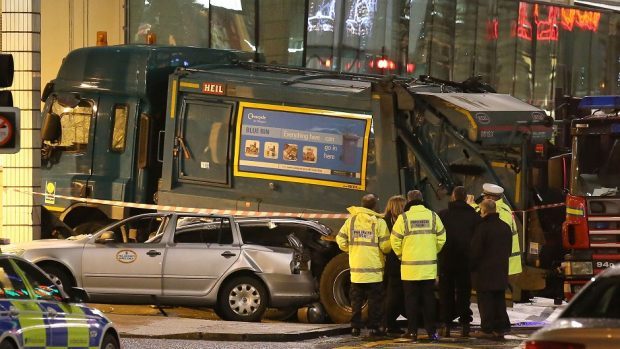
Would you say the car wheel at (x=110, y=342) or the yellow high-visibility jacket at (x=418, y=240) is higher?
the yellow high-visibility jacket at (x=418, y=240)

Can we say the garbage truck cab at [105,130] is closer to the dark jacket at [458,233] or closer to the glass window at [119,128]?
the glass window at [119,128]

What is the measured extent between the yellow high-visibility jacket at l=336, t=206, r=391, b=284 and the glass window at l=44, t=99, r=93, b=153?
6089 mm

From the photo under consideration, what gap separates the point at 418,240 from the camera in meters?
15.5

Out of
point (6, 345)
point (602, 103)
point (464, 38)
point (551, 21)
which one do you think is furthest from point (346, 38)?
point (6, 345)

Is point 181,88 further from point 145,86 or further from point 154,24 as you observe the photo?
point 154,24

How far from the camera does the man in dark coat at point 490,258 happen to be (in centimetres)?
1567

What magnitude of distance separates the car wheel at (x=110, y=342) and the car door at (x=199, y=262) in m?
5.16

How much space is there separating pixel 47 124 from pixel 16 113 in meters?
7.93

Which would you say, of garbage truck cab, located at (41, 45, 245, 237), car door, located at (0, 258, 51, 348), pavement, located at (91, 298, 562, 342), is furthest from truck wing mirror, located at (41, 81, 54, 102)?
car door, located at (0, 258, 51, 348)

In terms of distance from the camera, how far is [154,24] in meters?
27.3

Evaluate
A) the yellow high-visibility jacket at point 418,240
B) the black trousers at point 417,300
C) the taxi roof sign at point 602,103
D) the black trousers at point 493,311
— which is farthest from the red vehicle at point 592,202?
the yellow high-visibility jacket at point 418,240

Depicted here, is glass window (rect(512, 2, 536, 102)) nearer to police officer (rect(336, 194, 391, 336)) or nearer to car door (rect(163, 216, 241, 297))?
car door (rect(163, 216, 241, 297))

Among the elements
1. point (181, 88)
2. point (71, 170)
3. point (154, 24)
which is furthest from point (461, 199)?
point (154, 24)

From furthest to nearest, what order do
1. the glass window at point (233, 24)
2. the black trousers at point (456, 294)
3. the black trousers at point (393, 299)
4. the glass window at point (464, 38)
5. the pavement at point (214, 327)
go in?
the glass window at point (464, 38) < the glass window at point (233, 24) < the black trousers at point (393, 299) < the black trousers at point (456, 294) < the pavement at point (214, 327)
